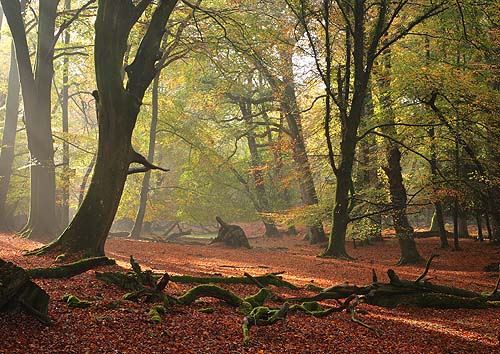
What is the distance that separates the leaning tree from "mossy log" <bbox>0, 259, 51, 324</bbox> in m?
4.72

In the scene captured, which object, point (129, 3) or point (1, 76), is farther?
point (1, 76)

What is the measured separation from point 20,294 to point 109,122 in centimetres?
548

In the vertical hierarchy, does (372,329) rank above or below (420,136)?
below

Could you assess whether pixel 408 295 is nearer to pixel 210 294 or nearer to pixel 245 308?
pixel 245 308

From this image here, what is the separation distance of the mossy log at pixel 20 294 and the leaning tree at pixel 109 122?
4.72m

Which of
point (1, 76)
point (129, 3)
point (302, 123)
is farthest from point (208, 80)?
point (129, 3)

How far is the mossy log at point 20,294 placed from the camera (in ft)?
13.1

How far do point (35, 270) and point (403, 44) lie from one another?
14.5 metres

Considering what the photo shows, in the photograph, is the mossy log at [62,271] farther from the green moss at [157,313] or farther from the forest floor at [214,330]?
the green moss at [157,313]

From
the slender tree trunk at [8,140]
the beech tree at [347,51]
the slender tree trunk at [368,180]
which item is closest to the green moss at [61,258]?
the beech tree at [347,51]

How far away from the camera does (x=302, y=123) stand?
1928cm

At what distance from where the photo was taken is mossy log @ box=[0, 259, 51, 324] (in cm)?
400

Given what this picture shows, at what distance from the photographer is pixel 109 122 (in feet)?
29.9

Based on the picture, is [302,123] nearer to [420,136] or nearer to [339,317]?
[420,136]
